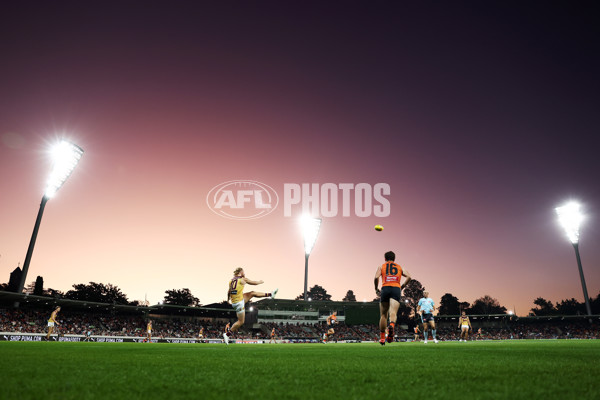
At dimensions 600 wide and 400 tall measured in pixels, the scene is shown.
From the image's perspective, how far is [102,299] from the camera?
99.6 metres

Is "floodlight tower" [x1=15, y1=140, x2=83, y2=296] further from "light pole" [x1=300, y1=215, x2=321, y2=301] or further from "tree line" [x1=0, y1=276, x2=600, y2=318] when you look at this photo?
"tree line" [x1=0, y1=276, x2=600, y2=318]

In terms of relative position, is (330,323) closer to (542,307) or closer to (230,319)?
(230,319)

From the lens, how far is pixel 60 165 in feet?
116

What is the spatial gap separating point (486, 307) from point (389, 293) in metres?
150

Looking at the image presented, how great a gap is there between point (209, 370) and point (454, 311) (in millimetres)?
136320

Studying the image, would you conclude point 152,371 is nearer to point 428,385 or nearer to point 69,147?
point 428,385

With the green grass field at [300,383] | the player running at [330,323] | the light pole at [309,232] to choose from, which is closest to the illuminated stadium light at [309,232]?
the light pole at [309,232]

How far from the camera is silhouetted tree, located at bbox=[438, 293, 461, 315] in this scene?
124 m

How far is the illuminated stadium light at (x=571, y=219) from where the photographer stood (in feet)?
169

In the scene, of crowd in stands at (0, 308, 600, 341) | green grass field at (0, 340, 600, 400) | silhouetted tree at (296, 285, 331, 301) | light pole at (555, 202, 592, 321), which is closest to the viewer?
green grass field at (0, 340, 600, 400)

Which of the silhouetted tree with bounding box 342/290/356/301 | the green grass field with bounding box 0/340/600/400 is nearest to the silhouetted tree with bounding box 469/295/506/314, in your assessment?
the silhouetted tree with bounding box 342/290/356/301

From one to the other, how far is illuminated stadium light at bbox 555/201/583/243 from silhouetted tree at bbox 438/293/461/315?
79858mm

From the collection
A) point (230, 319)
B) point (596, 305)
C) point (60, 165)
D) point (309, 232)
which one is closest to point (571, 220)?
point (309, 232)

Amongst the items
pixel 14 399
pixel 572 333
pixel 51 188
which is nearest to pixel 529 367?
pixel 14 399
